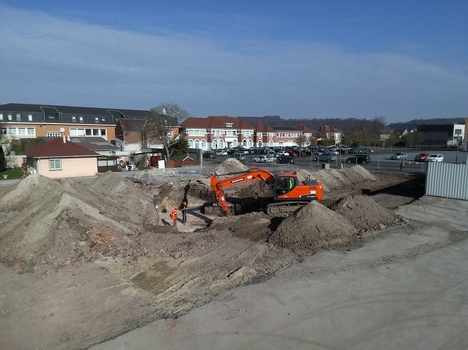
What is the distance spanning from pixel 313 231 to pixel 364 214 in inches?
143

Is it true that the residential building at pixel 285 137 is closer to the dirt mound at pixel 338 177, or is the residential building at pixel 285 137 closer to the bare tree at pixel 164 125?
the bare tree at pixel 164 125

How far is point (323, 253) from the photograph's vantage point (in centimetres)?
1283

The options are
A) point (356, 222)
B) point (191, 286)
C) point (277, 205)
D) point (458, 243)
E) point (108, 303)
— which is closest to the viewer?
point (108, 303)

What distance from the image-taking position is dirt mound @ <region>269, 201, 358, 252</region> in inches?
533

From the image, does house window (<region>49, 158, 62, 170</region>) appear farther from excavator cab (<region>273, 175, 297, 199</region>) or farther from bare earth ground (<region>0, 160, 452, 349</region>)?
excavator cab (<region>273, 175, 297, 199</region>)

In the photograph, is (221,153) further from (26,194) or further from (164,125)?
(26,194)

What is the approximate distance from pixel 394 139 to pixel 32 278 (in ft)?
254

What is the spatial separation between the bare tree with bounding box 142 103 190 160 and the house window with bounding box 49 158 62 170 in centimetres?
1518

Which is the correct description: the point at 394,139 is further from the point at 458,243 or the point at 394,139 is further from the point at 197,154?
the point at 458,243

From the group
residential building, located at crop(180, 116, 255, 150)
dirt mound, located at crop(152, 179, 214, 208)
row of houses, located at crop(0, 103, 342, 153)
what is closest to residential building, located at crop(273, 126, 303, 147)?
residential building, located at crop(180, 116, 255, 150)

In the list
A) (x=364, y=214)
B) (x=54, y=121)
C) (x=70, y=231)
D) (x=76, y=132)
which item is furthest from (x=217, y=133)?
(x=70, y=231)

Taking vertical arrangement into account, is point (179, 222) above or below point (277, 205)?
below

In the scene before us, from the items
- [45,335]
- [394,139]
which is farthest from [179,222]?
[394,139]

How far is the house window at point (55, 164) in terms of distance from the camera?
107 feet
